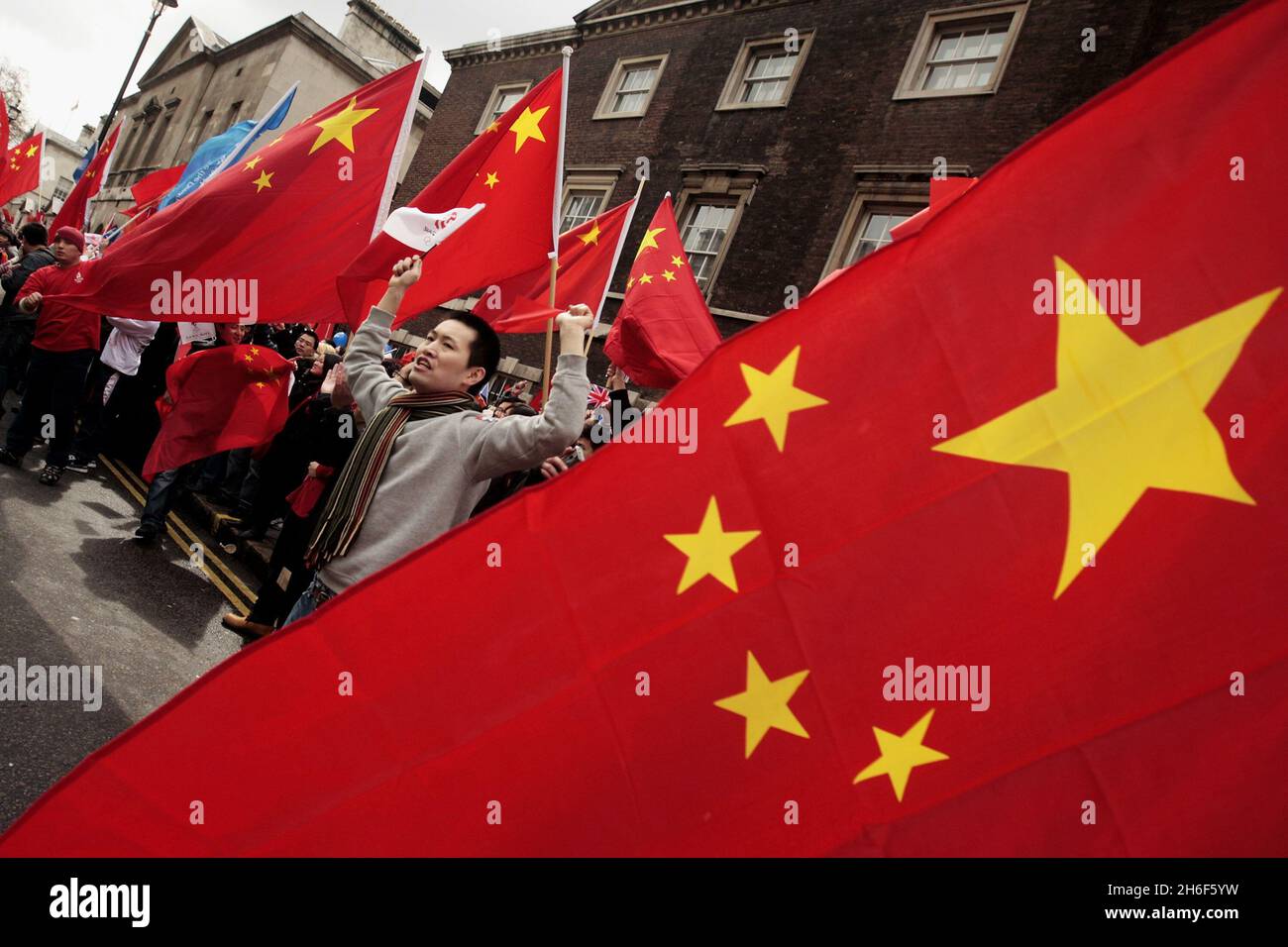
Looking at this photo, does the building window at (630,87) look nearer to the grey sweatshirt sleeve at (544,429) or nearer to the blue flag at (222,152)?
the blue flag at (222,152)

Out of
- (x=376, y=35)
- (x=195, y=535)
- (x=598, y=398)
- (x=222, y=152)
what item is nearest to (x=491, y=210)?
(x=598, y=398)

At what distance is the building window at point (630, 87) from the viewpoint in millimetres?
17234

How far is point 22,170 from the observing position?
12.1 metres

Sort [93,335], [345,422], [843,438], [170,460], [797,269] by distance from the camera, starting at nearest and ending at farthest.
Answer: [843,438], [345,422], [170,460], [93,335], [797,269]

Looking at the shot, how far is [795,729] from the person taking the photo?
1.64 m

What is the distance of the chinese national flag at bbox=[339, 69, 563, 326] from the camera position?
4293 millimetres

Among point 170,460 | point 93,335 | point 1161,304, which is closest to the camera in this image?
point 1161,304

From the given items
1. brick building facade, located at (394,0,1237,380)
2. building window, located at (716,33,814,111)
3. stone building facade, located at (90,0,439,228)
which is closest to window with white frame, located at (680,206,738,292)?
brick building facade, located at (394,0,1237,380)

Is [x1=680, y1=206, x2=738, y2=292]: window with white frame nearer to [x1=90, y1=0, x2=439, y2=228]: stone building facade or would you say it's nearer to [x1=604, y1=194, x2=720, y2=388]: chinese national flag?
[x1=604, y1=194, x2=720, y2=388]: chinese national flag
